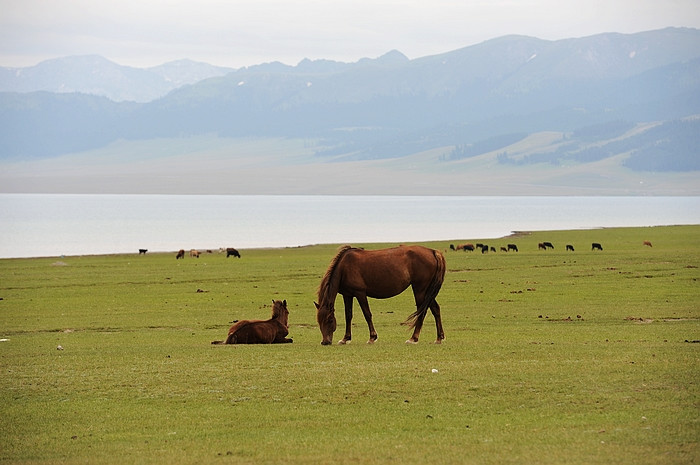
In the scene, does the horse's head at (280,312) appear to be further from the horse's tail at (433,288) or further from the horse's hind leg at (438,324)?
the horse's hind leg at (438,324)

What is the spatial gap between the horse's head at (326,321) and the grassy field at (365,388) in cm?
41

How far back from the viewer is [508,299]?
→ 30297mm

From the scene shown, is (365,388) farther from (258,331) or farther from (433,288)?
(258,331)

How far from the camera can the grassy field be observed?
35.6ft

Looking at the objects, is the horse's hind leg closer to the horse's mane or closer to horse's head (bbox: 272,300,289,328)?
the horse's mane

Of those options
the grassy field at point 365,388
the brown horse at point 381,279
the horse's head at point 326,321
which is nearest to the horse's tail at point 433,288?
the brown horse at point 381,279

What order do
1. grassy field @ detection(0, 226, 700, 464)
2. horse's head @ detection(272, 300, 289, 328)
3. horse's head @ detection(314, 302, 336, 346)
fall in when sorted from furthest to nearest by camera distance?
horse's head @ detection(272, 300, 289, 328) < horse's head @ detection(314, 302, 336, 346) < grassy field @ detection(0, 226, 700, 464)

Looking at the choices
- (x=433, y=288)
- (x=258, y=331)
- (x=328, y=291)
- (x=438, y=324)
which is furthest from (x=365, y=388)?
(x=258, y=331)

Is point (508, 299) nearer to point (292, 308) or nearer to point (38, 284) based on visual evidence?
point (292, 308)

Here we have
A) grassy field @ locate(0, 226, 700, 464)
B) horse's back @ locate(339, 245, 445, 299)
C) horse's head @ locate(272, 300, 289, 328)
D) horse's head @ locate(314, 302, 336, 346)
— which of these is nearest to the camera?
grassy field @ locate(0, 226, 700, 464)

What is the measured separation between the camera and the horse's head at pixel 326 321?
19000mm

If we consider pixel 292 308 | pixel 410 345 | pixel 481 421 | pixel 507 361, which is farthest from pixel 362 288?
pixel 292 308

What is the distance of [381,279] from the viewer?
1916cm

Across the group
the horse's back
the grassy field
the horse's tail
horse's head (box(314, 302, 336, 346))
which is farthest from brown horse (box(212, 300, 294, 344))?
the horse's tail
